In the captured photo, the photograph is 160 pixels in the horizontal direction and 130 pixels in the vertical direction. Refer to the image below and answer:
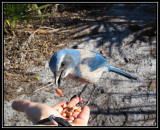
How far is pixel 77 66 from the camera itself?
3533 mm

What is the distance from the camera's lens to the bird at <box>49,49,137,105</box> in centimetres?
296

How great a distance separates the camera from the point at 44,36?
6.14m

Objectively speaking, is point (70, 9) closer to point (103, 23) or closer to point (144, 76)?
point (103, 23)

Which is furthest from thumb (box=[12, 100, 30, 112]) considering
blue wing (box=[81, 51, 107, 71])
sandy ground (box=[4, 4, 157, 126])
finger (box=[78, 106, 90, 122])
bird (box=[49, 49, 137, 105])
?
blue wing (box=[81, 51, 107, 71])

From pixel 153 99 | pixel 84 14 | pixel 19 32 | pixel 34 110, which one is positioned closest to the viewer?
pixel 34 110

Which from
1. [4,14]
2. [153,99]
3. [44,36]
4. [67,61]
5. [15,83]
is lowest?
[153,99]

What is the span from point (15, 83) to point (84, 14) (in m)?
4.18

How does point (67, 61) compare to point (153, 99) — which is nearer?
point (67, 61)

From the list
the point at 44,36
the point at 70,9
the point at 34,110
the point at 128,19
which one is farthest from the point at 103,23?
the point at 34,110

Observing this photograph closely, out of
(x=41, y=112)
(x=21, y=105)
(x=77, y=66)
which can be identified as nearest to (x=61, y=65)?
(x=77, y=66)

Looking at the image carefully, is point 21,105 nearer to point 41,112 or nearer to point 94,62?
point 41,112

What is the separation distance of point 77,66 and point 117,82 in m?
1.66

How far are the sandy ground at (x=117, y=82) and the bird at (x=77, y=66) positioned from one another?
35 cm

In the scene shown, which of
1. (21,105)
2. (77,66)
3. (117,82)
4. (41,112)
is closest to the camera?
(41,112)
